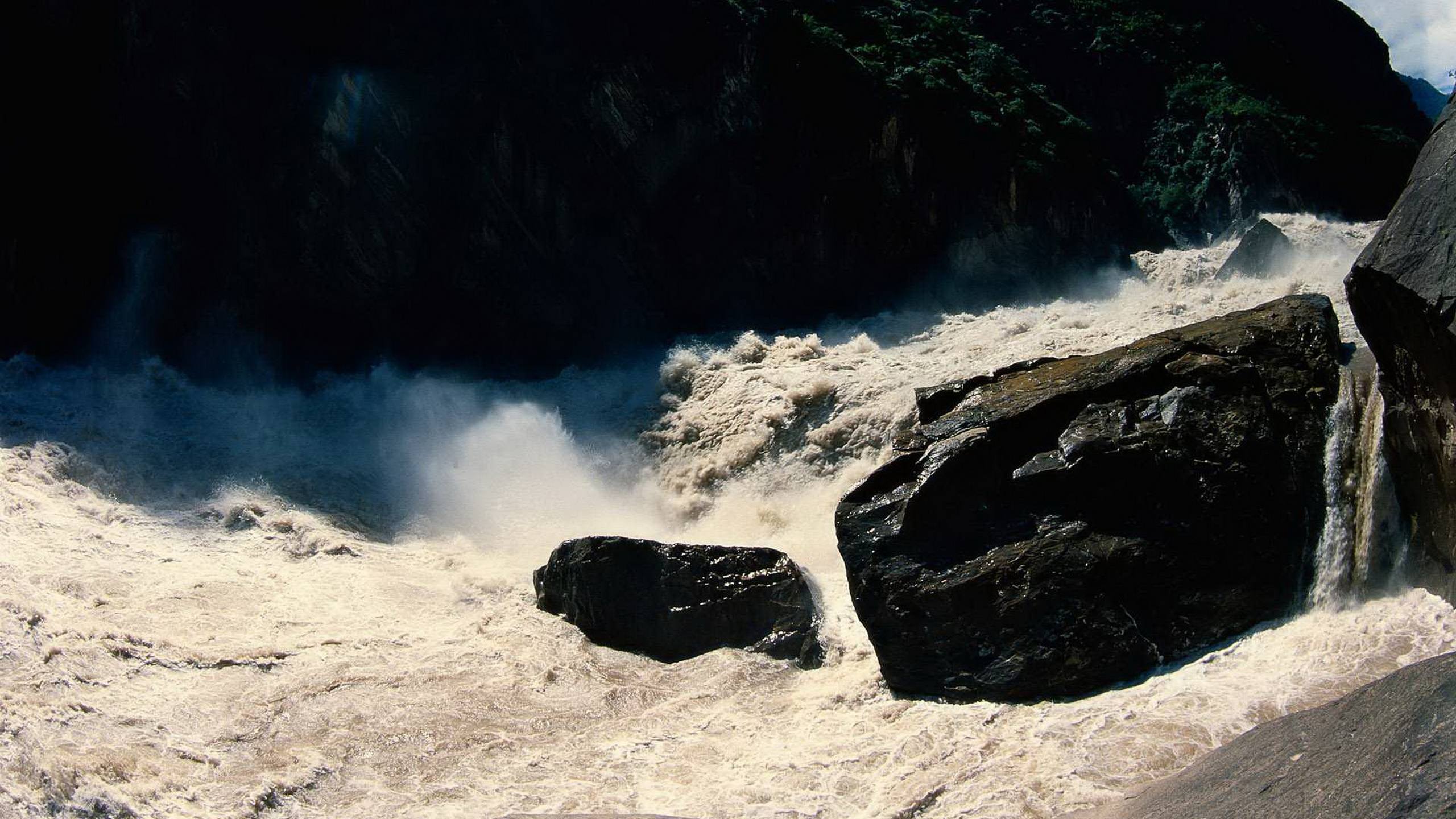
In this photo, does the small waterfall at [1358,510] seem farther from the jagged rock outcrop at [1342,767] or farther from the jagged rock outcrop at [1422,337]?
the jagged rock outcrop at [1342,767]

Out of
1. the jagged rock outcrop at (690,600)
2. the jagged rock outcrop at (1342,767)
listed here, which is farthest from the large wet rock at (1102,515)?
the jagged rock outcrop at (1342,767)

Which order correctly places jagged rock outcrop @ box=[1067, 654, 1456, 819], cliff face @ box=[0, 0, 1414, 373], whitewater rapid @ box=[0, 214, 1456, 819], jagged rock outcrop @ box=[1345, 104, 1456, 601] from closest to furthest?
jagged rock outcrop @ box=[1067, 654, 1456, 819] → jagged rock outcrop @ box=[1345, 104, 1456, 601] → whitewater rapid @ box=[0, 214, 1456, 819] → cliff face @ box=[0, 0, 1414, 373]

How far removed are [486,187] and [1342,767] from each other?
20.8m

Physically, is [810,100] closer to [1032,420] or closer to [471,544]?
[471,544]

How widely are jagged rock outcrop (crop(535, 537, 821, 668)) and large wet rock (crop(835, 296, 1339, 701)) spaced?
1474mm

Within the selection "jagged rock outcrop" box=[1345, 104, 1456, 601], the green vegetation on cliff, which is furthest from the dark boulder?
Result: "jagged rock outcrop" box=[1345, 104, 1456, 601]

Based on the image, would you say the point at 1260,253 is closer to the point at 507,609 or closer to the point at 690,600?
the point at 690,600

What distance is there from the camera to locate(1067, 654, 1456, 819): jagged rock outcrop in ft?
22.9

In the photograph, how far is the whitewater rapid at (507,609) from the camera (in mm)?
11164

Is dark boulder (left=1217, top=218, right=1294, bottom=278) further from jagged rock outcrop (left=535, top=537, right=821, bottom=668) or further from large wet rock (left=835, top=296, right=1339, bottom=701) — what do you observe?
jagged rock outcrop (left=535, top=537, right=821, bottom=668)

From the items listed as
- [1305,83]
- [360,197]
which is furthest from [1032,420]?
[1305,83]

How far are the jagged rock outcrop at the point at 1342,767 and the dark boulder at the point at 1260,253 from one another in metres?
14.6

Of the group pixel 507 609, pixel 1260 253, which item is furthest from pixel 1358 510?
pixel 1260 253

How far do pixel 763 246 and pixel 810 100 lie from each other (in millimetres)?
3049
